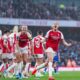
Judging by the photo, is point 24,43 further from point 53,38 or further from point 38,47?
point 38,47

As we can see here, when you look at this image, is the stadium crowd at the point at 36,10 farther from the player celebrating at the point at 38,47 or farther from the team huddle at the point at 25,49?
the team huddle at the point at 25,49

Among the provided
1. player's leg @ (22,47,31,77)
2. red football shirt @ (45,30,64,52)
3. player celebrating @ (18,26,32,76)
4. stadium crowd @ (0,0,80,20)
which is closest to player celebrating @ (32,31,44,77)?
player's leg @ (22,47,31,77)

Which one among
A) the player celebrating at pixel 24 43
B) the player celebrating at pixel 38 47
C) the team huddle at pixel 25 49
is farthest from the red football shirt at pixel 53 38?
the player celebrating at pixel 38 47

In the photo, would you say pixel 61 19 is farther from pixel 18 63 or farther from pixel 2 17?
pixel 18 63

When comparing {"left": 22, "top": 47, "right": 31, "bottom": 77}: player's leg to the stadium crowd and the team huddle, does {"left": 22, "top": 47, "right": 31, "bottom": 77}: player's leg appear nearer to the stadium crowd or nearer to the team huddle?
the team huddle

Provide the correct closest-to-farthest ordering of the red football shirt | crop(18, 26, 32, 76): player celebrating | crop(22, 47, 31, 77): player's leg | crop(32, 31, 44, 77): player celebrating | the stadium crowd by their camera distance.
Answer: the red football shirt < crop(18, 26, 32, 76): player celebrating < crop(22, 47, 31, 77): player's leg < crop(32, 31, 44, 77): player celebrating < the stadium crowd

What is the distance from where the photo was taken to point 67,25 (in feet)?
118

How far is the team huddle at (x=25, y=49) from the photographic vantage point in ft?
47.1

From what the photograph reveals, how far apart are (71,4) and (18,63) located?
23.0 m

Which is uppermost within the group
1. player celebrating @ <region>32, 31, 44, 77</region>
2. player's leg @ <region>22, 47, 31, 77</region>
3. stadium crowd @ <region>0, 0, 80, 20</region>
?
stadium crowd @ <region>0, 0, 80, 20</region>

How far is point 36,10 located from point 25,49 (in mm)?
20601

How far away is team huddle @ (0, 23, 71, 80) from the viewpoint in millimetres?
14366

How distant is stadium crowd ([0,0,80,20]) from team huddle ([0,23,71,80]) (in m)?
16.2

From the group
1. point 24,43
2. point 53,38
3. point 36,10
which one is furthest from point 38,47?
point 36,10
